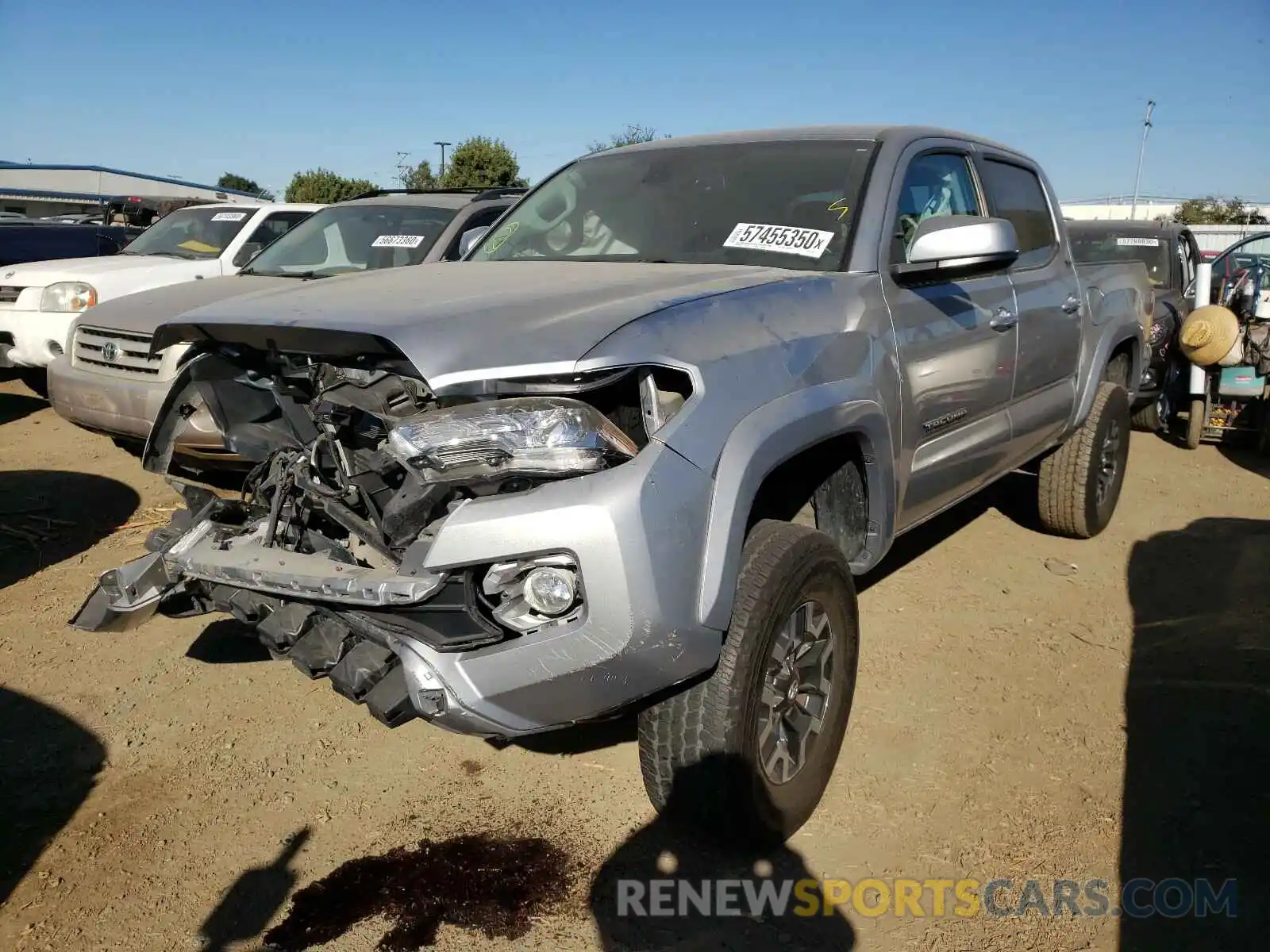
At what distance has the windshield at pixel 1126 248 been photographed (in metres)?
8.97

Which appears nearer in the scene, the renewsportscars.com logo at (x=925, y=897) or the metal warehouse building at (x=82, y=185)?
the renewsportscars.com logo at (x=925, y=897)

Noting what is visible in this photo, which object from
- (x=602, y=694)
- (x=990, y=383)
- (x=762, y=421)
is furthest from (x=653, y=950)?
(x=990, y=383)

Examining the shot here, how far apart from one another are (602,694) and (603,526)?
1.32 feet

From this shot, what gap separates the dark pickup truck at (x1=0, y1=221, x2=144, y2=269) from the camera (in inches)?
365

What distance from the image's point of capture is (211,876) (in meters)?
2.63

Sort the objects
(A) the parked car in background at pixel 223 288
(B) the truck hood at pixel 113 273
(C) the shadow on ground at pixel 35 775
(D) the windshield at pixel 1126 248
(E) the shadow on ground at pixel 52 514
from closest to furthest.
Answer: (C) the shadow on ground at pixel 35 775
(E) the shadow on ground at pixel 52 514
(A) the parked car in background at pixel 223 288
(B) the truck hood at pixel 113 273
(D) the windshield at pixel 1126 248

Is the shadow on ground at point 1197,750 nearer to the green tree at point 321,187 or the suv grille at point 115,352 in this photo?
the suv grille at point 115,352

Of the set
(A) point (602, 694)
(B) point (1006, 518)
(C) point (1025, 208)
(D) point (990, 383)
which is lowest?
(B) point (1006, 518)

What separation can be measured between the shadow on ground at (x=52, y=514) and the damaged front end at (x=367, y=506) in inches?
89.4

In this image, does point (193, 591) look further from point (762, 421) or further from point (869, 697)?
point (869, 697)

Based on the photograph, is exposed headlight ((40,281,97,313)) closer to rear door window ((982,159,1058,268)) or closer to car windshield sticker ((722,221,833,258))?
car windshield sticker ((722,221,833,258))

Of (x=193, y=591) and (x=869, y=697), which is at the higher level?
(x=193, y=591)

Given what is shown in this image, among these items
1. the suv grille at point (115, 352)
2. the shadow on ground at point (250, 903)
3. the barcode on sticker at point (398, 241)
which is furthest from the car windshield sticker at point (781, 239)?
the barcode on sticker at point (398, 241)

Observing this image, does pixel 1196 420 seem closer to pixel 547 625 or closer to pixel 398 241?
pixel 398 241
